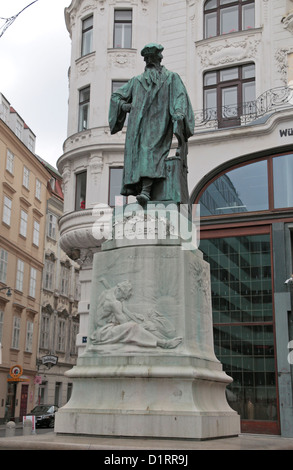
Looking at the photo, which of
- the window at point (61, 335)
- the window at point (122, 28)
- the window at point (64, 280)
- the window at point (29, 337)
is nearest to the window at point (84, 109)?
the window at point (122, 28)

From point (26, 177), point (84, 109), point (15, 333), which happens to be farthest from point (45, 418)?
point (26, 177)

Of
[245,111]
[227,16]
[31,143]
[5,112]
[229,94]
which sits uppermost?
[5,112]

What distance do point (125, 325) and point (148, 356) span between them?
0.46 metres

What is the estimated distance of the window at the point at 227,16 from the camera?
20047 mm

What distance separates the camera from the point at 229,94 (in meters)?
19.5

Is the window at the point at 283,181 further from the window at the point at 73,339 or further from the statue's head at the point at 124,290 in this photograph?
the window at the point at 73,339

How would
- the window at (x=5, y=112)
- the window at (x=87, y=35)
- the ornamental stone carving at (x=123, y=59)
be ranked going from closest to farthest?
the ornamental stone carving at (x=123, y=59) → the window at (x=87, y=35) → the window at (x=5, y=112)

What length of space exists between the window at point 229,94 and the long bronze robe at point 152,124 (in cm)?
1123

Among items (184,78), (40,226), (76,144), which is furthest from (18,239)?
(184,78)

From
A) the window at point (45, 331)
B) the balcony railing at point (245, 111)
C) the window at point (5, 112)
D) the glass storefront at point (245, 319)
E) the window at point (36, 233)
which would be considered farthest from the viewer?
the window at point (45, 331)

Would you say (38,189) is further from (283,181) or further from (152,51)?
(152,51)

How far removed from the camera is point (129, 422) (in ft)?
20.1

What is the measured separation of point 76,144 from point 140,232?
1491 cm

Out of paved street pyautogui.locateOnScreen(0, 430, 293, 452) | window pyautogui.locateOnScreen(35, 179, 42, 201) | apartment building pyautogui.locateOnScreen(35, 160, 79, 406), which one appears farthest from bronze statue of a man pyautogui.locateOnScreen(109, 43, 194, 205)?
window pyautogui.locateOnScreen(35, 179, 42, 201)
